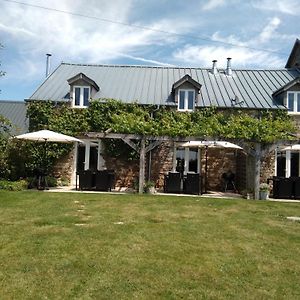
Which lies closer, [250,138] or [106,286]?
[106,286]

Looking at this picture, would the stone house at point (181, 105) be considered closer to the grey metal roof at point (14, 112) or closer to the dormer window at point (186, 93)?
the dormer window at point (186, 93)

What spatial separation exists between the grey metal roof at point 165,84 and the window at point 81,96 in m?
0.52

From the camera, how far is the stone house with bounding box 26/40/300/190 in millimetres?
16750

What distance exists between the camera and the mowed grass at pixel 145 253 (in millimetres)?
3982

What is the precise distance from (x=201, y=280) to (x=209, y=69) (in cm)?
1851

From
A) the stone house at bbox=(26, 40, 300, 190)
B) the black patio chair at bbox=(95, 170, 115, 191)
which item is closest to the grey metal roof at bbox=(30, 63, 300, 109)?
the stone house at bbox=(26, 40, 300, 190)

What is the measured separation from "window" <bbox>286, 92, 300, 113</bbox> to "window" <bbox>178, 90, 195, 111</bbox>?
4.67 metres

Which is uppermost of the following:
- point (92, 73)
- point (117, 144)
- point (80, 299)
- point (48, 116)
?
point (92, 73)

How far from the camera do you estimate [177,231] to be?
22.5 feet

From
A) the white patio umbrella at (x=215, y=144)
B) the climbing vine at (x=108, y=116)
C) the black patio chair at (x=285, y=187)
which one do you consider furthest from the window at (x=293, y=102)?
the black patio chair at (x=285, y=187)

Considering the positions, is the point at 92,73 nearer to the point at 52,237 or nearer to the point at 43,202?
the point at 43,202

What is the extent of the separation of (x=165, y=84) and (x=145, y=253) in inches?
589

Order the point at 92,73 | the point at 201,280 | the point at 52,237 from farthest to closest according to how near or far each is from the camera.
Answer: the point at 92,73 < the point at 52,237 < the point at 201,280

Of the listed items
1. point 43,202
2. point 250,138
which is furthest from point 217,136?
point 43,202
